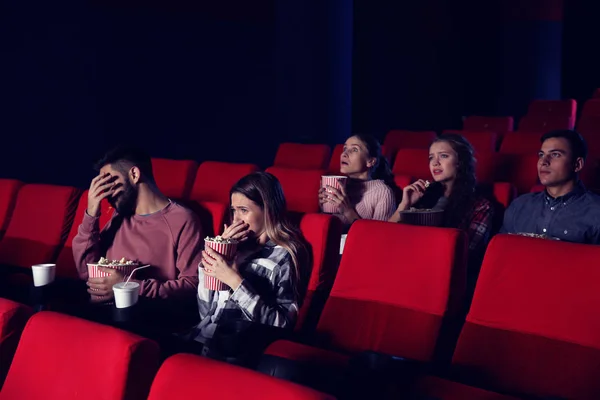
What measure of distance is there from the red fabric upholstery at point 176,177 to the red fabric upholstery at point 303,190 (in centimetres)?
61

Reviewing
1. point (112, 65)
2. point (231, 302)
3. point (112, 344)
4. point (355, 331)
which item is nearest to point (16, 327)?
point (112, 344)

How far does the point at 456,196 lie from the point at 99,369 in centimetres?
230

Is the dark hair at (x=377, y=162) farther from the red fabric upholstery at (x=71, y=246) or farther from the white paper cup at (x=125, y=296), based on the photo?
the white paper cup at (x=125, y=296)

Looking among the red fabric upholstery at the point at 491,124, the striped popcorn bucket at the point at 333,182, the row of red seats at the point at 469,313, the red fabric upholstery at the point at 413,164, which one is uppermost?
the red fabric upholstery at the point at 491,124

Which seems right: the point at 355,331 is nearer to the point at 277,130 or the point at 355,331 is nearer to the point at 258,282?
the point at 258,282

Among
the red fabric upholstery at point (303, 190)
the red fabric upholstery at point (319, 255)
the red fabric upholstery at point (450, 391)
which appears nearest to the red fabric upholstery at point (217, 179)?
the red fabric upholstery at point (303, 190)


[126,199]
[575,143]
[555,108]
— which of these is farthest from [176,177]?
[555,108]

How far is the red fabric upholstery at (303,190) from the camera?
3.35 metres

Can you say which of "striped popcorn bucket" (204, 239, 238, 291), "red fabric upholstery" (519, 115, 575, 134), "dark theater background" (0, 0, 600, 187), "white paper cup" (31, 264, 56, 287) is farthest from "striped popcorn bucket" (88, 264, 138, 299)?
"red fabric upholstery" (519, 115, 575, 134)

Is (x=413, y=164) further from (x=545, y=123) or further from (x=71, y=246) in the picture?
(x=545, y=123)

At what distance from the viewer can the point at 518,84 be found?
9.88m

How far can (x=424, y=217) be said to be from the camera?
287 cm

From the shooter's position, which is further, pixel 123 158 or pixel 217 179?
pixel 217 179

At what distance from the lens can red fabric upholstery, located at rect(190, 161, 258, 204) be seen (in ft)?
12.0
